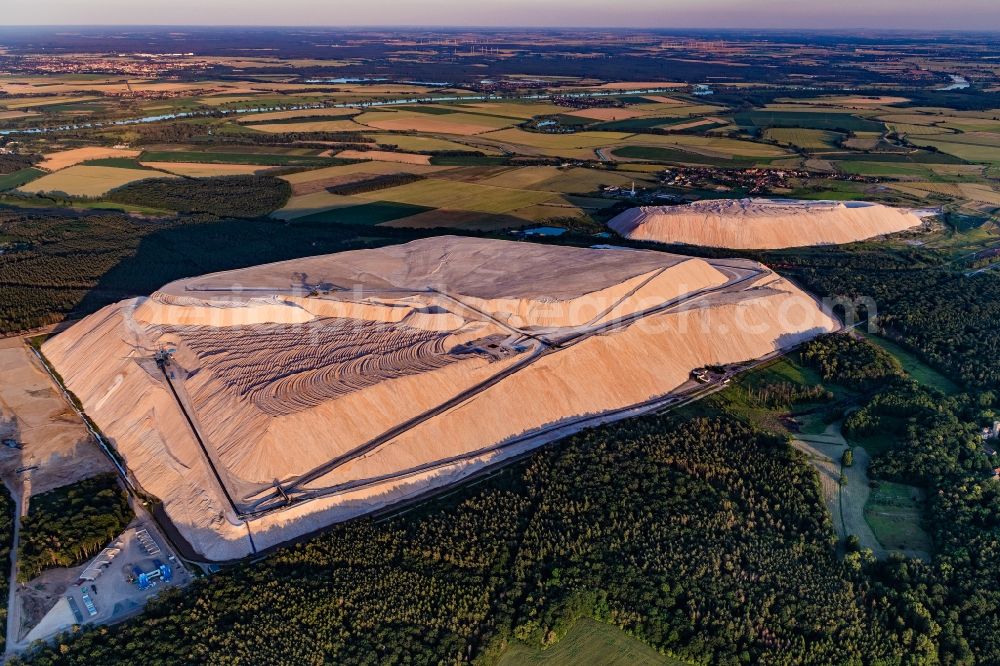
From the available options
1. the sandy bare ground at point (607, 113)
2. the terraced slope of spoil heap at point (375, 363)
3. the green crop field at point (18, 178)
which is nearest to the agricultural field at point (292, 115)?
the green crop field at point (18, 178)

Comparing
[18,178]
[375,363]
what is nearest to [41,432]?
[375,363]

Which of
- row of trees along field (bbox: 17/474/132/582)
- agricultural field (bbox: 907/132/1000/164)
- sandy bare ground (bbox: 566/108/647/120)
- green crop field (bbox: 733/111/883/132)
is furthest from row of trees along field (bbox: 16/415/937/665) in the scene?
sandy bare ground (bbox: 566/108/647/120)

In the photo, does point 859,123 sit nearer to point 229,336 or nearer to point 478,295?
point 478,295

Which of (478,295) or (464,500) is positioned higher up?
(478,295)

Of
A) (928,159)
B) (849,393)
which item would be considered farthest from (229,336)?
(928,159)

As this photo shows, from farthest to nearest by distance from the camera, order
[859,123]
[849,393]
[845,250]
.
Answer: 1. [859,123]
2. [845,250]
3. [849,393]

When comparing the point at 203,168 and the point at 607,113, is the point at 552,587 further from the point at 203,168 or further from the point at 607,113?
the point at 607,113

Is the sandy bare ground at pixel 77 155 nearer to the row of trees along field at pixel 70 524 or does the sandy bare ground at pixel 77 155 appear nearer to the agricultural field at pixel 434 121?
the agricultural field at pixel 434 121

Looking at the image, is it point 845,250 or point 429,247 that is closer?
point 429,247
